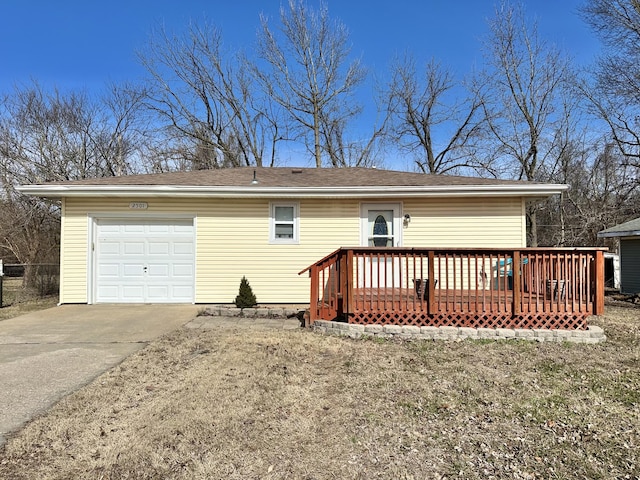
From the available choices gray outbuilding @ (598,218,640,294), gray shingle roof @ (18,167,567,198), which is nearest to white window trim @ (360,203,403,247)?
gray shingle roof @ (18,167,567,198)

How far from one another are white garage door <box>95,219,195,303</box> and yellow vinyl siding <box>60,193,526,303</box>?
23cm

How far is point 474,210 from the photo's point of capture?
8.75 m

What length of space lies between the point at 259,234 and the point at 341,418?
6.08 m

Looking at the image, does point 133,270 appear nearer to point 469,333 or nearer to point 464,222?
point 469,333

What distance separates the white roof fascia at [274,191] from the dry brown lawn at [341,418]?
13.3 feet

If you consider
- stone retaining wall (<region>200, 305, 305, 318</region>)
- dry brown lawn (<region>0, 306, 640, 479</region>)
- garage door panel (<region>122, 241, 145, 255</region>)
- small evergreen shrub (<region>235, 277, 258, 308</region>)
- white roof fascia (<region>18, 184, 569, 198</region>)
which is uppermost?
white roof fascia (<region>18, 184, 569, 198</region>)

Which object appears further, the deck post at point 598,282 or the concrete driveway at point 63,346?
the deck post at point 598,282

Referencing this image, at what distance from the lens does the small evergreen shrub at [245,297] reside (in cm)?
800

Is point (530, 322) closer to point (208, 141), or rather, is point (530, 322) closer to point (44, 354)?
point (44, 354)

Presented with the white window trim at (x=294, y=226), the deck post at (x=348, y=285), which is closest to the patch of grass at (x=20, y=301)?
the white window trim at (x=294, y=226)

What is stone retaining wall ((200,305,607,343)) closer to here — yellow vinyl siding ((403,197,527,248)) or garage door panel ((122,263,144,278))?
yellow vinyl siding ((403,197,527,248))

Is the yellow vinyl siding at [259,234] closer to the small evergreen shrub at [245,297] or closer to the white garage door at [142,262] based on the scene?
the white garage door at [142,262]

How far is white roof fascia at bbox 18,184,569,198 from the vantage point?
827 centimetres

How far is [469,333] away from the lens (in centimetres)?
586
